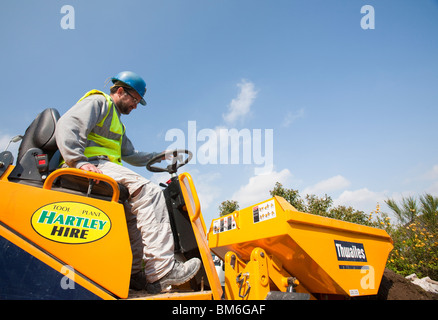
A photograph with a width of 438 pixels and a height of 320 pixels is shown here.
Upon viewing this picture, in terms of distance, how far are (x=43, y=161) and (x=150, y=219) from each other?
1.00m

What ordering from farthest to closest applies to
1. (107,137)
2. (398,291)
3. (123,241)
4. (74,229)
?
(398,291)
(107,137)
(123,241)
(74,229)

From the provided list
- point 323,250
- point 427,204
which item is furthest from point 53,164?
point 427,204

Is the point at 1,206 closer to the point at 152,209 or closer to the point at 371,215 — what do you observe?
the point at 152,209

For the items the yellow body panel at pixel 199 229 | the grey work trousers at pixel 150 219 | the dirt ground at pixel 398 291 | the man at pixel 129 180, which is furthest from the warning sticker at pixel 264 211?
the dirt ground at pixel 398 291

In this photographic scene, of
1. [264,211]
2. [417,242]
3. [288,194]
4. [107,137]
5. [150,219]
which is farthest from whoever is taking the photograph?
[288,194]

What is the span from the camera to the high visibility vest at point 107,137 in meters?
2.67

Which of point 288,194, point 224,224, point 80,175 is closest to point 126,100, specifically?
point 80,175

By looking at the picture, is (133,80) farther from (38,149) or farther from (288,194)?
(288,194)

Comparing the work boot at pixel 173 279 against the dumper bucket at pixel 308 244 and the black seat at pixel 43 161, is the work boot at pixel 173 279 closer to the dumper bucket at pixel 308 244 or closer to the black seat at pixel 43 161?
the dumper bucket at pixel 308 244

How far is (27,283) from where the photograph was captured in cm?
169

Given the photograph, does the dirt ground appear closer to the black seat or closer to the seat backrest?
the black seat

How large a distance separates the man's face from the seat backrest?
725 millimetres

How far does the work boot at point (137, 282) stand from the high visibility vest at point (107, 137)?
3.85 ft

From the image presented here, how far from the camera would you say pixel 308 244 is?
2340mm
